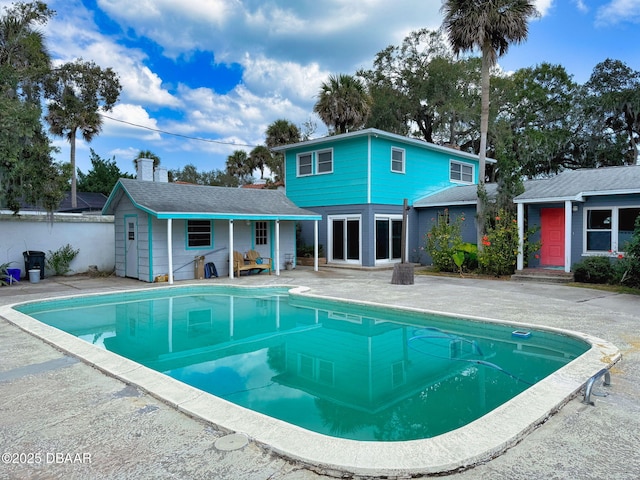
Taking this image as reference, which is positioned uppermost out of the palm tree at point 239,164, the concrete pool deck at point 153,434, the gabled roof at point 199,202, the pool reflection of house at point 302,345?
the palm tree at point 239,164

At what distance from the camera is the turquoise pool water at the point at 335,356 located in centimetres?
441

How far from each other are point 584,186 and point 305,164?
10.7 m

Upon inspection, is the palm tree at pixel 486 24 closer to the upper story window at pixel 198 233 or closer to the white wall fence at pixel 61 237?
the upper story window at pixel 198 233

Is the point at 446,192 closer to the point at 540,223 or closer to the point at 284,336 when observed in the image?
the point at 540,223

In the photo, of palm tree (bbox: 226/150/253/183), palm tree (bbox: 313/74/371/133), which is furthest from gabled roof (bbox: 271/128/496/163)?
palm tree (bbox: 226/150/253/183)

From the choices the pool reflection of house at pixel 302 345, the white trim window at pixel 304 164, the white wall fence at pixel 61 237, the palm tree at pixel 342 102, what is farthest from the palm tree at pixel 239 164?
the pool reflection of house at pixel 302 345

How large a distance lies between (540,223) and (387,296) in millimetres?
7566

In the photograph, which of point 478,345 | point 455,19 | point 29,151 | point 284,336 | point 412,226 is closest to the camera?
point 478,345

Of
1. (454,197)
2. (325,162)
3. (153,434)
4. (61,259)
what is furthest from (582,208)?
(61,259)

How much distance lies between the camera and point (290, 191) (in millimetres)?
19641

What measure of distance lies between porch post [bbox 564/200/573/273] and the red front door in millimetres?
779

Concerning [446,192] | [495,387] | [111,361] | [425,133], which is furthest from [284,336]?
[425,133]

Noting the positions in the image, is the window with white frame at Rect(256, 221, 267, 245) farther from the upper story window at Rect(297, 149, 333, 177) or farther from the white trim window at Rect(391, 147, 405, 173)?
the white trim window at Rect(391, 147, 405, 173)

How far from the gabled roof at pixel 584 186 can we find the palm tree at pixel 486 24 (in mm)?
3708
